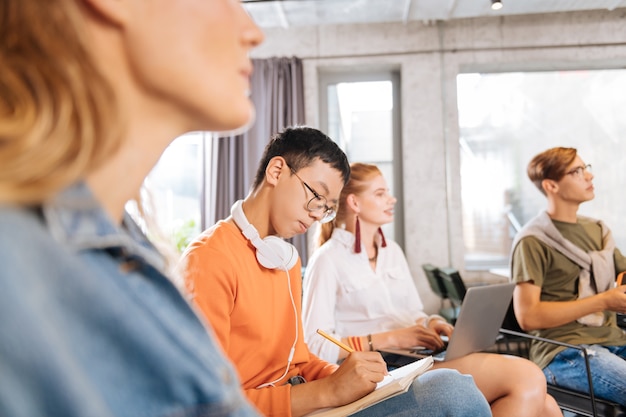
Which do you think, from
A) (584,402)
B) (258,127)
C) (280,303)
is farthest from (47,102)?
(258,127)

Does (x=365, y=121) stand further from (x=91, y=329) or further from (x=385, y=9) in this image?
(x=91, y=329)

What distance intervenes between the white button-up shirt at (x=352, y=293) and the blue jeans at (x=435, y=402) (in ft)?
2.23

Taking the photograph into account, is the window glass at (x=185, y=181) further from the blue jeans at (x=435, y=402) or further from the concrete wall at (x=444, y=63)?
the blue jeans at (x=435, y=402)

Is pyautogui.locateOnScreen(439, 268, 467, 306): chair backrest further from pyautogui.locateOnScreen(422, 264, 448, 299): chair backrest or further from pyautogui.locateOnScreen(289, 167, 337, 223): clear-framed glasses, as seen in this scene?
pyautogui.locateOnScreen(289, 167, 337, 223): clear-framed glasses

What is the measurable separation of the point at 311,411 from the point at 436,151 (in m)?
3.75

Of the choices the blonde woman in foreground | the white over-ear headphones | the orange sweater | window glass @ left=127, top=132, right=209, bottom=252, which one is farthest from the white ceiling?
the blonde woman in foreground

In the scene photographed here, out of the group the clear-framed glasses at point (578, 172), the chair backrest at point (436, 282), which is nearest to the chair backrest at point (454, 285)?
the chair backrest at point (436, 282)

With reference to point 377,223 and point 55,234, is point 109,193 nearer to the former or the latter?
point 55,234

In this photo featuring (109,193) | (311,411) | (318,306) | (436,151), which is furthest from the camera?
(436,151)

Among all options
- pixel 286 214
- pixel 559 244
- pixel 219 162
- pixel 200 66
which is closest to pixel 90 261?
pixel 200 66

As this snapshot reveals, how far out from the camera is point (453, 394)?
3.88 feet

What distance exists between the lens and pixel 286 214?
139 centimetres

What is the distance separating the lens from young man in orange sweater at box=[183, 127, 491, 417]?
3.66 ft

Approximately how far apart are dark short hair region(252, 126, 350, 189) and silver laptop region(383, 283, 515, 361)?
23.8 inches
